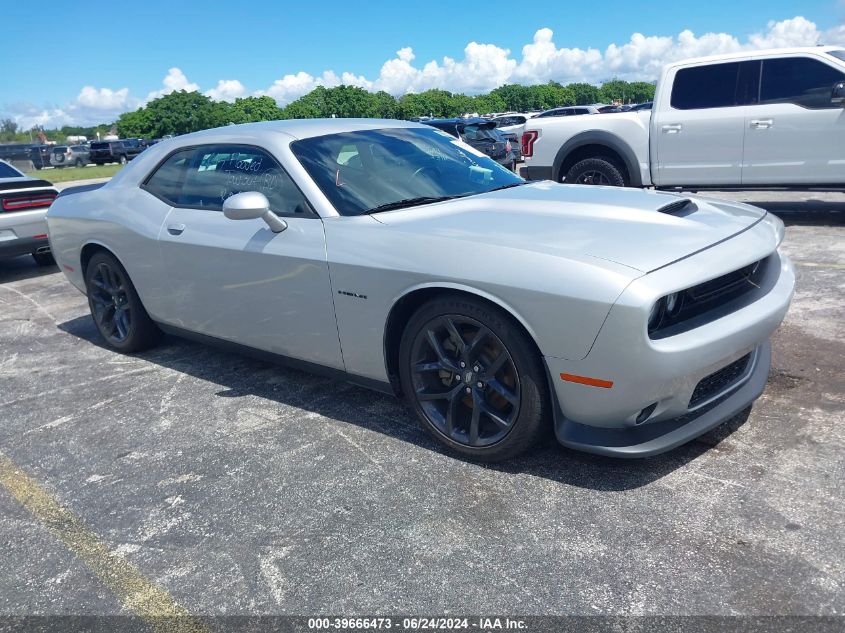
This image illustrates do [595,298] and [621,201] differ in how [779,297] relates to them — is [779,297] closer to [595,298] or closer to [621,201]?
[621,201]

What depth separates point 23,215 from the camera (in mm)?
8062

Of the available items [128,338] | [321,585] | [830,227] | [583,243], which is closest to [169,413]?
[128,338]

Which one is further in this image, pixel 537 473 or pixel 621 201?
pixel 621 201

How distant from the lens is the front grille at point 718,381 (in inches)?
113

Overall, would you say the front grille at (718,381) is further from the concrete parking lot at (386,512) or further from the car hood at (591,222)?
the car hood at (591,222)

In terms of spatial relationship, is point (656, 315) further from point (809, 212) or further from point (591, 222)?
point (809, 212)

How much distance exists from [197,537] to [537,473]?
4.64ft

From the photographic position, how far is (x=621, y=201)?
3449mm

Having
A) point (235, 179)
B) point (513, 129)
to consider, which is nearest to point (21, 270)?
point (235, 179)

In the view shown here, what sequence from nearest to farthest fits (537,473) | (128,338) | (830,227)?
(537,473), (128,338), (830,227)

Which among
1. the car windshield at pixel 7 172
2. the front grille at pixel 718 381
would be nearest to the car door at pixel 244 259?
the front grille at pixel 718 381

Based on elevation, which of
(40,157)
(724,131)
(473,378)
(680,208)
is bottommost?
(40,157)

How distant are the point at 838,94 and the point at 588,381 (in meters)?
6.48

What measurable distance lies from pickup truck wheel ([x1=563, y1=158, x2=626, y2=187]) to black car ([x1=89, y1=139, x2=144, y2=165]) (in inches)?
1650
